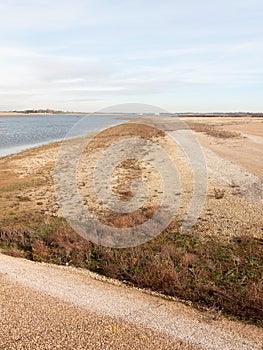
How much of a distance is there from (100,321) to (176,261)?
10.8ft

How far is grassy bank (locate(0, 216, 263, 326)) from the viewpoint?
7.73 metres

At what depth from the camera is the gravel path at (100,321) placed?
6.22m

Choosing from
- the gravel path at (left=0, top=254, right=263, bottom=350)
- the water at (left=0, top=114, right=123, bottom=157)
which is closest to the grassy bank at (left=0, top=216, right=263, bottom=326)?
the gravel path at (left=0, top=254, right=263, bottom=350)

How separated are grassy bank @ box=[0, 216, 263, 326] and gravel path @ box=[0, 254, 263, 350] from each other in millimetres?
487

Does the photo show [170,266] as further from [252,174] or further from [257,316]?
[252,174]

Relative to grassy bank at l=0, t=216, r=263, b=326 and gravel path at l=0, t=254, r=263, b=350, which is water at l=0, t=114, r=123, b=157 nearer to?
grassy bank at l=0, t=216, r=263, b=326

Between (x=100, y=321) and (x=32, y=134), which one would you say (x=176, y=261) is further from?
(x=32, y=134)

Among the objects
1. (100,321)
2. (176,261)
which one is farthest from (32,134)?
(100,321)

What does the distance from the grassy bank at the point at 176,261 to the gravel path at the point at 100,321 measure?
49 centimetres

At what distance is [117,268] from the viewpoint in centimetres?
925

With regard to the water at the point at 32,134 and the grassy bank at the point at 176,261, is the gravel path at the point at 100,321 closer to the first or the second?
the grassy bank at the point at 176,261

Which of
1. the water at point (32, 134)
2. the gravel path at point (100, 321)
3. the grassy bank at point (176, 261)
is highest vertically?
the water at point (32, 134)

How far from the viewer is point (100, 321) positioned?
22.5 feet

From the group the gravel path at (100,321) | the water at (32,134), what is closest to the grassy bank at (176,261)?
the gravel path at (100,321)
